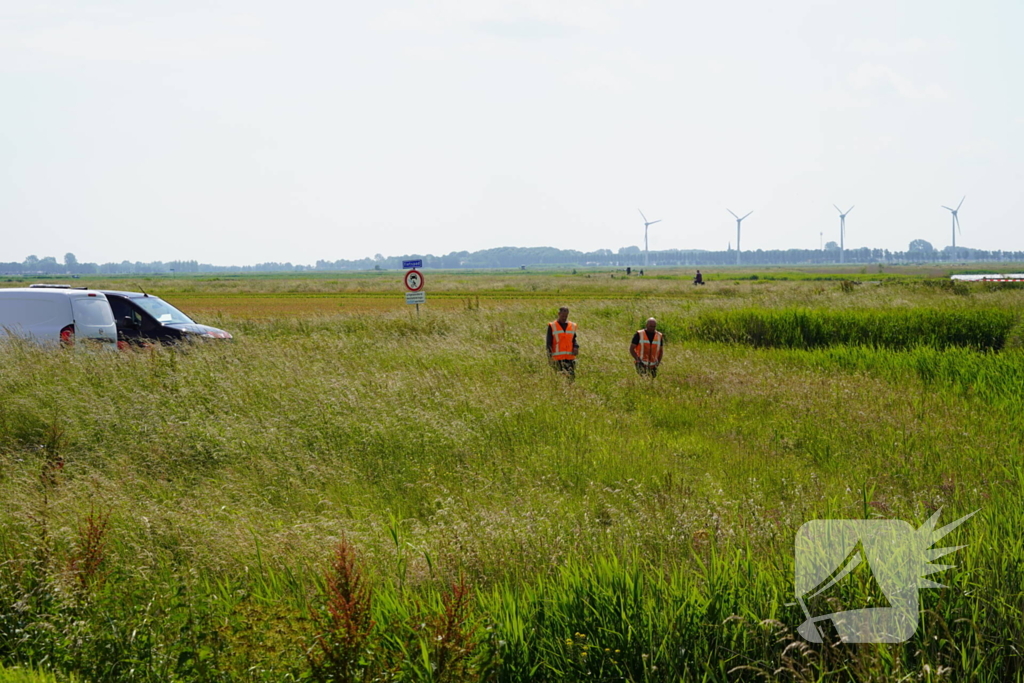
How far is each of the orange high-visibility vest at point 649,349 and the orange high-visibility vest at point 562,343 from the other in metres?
1.29

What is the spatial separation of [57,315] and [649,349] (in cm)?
1194

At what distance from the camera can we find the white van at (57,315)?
15539mm

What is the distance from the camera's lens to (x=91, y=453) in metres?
9.12

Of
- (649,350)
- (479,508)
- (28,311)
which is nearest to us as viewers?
(479,508)

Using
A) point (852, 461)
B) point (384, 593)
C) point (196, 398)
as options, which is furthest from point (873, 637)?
point (196, 398)

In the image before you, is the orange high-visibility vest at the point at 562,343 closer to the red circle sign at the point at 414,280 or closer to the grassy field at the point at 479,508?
the grassy field at the point at 479,508

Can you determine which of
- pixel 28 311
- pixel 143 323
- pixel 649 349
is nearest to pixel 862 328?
pixel 649 349

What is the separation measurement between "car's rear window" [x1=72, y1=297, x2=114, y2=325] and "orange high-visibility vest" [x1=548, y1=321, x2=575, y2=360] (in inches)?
369

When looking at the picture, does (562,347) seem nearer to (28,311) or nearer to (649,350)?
(649,350)

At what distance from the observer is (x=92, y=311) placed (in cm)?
1588

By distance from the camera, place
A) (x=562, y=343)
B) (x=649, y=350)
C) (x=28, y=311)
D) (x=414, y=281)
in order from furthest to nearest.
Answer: (x=414, y=281) < (x=28, y=311) < (x=649, y=350) < (x=562, y=343)

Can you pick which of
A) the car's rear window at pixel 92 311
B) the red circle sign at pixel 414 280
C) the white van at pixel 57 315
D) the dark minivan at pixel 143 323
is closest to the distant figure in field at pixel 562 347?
the dark minivan at pixel 143 323

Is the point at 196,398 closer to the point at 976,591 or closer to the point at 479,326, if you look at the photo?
the point at 976,591

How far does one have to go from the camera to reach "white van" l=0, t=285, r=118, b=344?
15.5 metres
